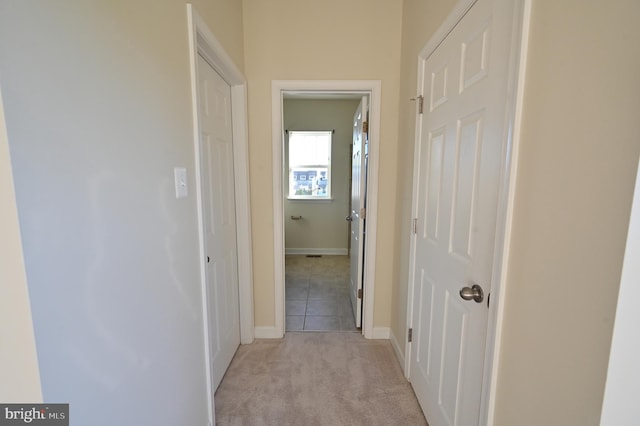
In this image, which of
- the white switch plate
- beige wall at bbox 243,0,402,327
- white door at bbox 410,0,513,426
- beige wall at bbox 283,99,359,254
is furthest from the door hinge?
beige wall at bbox 283,99,359,254

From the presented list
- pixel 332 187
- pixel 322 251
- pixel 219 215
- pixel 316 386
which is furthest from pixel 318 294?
pixel 332 187

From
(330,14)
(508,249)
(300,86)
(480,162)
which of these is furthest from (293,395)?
(330,14)

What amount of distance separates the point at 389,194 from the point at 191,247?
151 cm

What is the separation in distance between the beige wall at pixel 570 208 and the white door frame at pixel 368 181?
4.31 feet

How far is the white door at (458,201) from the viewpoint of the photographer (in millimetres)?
927

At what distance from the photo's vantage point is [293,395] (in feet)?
5.38

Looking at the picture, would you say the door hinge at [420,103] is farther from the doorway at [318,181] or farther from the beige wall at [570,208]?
the doorway at [318,181]

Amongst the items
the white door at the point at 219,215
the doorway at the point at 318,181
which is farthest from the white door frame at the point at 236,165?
the doorway at the point at 318,181

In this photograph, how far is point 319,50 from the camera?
78.4 inches

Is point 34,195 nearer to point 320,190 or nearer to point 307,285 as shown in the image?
point 307,285

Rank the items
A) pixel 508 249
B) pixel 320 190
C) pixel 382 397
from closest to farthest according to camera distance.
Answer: pixel 508 249
pixel 382 397
pixel 320 190

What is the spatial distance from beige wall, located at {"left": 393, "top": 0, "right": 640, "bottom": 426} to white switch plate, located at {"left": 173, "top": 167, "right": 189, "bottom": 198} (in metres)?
1.21

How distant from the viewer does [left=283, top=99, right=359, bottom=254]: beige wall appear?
4.37 m

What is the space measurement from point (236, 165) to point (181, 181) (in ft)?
3.00
